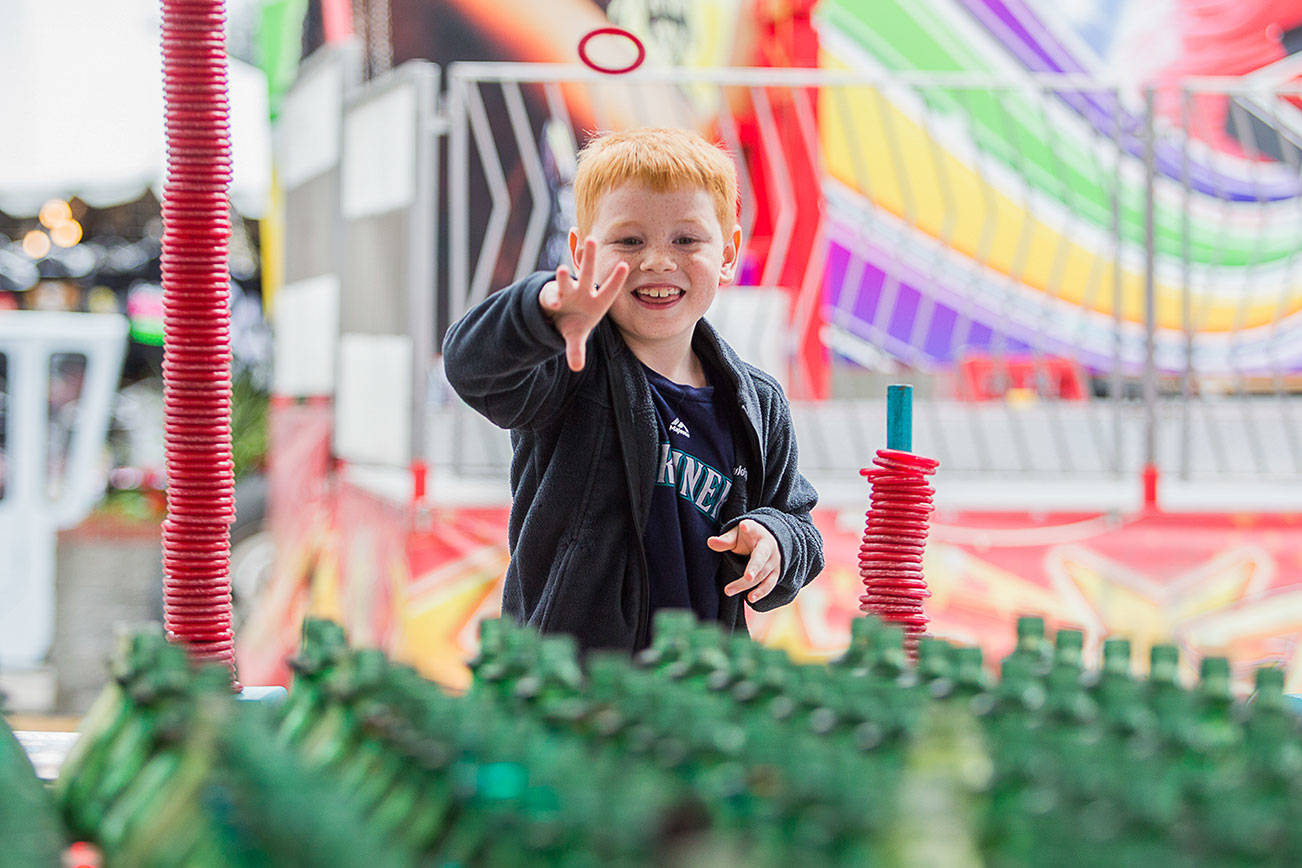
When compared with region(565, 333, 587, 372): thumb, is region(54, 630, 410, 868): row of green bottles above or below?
below

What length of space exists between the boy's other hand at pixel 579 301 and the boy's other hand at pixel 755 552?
0.75 feet

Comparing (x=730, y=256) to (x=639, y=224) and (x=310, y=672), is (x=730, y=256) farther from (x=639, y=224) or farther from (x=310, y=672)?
(x=310, y=672)

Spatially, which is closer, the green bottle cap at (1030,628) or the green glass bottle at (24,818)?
the green glass bottle at (24,818)

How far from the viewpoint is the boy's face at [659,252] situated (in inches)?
51.9

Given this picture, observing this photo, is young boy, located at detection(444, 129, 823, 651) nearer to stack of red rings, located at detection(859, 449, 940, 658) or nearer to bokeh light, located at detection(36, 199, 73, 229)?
stack of red rings, located at detection(859, 449, 940, 658)

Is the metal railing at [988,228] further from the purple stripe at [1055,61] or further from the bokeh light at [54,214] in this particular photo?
the bokeh light at [54,214]

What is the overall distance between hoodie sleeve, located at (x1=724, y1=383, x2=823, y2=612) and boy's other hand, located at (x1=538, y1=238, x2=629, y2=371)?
0.27 meters

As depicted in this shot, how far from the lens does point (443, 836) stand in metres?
0.55

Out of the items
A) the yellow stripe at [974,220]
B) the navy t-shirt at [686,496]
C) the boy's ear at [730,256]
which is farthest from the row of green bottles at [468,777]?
the yellow stripe at [974,220]

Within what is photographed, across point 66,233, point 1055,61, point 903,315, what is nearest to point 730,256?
point 903,315

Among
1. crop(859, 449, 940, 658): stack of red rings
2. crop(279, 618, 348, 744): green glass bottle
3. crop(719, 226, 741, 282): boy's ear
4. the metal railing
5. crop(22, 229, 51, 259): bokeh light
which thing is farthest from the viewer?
crop(22, 229, 51, 259): bokeh light

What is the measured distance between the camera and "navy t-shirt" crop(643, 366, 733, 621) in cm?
135

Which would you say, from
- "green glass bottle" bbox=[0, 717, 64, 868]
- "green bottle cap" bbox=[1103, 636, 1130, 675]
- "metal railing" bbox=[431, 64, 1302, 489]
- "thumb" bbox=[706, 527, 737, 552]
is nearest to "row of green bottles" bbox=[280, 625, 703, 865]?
"green glass bottle" bbox=[0, 717, 64, 868]

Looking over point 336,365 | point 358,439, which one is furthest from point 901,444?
point 336,365
